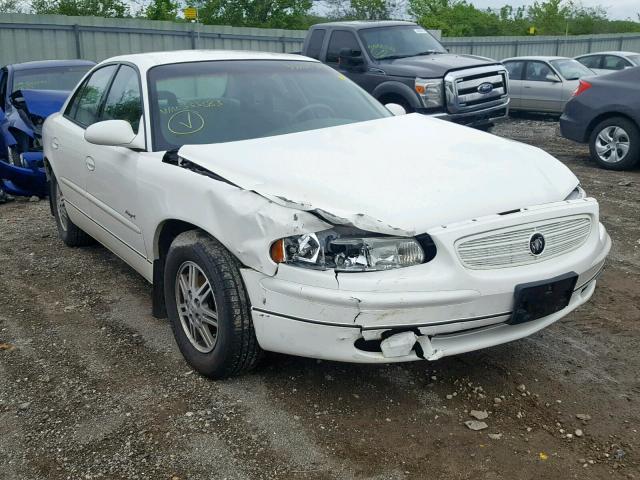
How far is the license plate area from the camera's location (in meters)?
3.06

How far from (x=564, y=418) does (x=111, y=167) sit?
2948mm

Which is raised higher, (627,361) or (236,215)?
(236,215)

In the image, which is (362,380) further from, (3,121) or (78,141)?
(3,121)

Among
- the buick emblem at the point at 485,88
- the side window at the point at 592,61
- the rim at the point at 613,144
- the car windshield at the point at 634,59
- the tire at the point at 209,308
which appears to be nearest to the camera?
the tire at the point at 209,308

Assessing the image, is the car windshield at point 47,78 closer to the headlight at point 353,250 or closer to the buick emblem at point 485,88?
the buick emblem at point 485,88

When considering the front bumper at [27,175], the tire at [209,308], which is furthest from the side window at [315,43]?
the tire at [209,308]

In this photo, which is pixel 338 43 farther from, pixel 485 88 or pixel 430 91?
pixel 485 88

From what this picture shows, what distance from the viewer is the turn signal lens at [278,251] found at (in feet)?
9.83

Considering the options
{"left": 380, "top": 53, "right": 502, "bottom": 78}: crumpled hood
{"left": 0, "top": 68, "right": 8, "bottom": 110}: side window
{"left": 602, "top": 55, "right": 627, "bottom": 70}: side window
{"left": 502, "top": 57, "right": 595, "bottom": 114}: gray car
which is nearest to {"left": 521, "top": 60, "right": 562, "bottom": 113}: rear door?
{"left": 502, "top": 57, "right": 595, "bottom": 114}: gray car

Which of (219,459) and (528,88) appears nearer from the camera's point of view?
(219,459)

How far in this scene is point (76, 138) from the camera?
16.4ft

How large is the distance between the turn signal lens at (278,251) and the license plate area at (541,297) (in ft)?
3.39

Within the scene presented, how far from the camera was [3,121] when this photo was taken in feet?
26.0

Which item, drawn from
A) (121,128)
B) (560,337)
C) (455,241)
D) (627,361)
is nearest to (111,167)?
(121,128)
